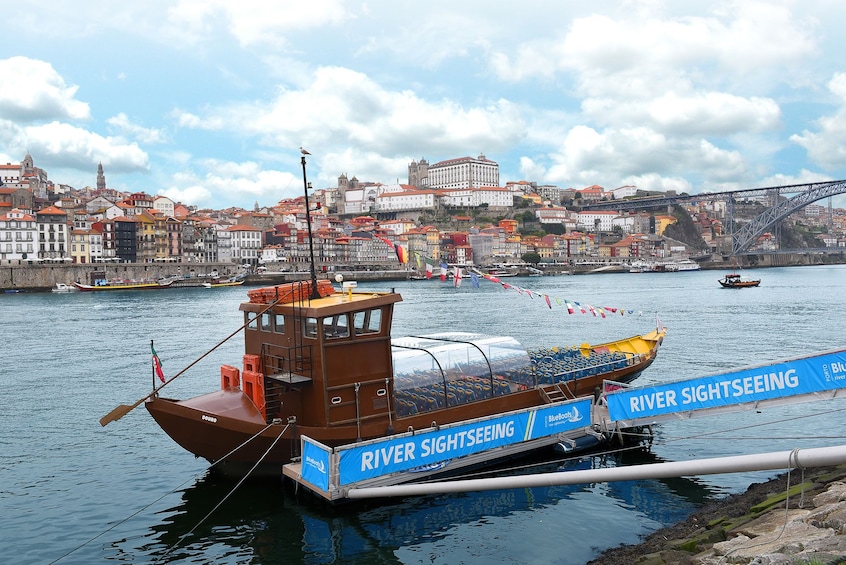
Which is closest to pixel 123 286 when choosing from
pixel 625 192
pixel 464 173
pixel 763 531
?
pixel 763 531

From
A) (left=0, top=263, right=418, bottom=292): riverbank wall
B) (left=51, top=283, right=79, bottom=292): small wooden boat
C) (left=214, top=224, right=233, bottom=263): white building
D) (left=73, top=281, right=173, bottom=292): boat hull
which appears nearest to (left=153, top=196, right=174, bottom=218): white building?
(left=214, top=224, right=233, bottom=263): white building

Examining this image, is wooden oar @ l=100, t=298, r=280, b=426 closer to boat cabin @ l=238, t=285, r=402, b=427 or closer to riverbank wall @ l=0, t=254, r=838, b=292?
boat cabin @ l=238, t=285, r=402, b=427

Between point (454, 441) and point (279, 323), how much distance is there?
309cm

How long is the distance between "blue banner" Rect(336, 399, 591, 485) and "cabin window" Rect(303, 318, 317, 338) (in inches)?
75.3

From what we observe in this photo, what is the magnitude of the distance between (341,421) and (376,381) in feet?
2.49

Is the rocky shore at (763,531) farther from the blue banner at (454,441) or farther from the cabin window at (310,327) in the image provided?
the cabin window at (310,327)

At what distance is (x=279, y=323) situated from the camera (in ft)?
36.4

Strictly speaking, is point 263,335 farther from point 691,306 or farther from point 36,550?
point 691,306

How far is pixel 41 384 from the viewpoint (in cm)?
2175

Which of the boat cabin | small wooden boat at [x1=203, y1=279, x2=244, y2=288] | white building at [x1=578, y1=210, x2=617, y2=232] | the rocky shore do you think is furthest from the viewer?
white building at [x1=578, y1=210, x2=617, y2=232]

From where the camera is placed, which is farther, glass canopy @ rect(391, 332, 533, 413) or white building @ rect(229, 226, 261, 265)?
white building @ rect(229, 226, 261, 265)

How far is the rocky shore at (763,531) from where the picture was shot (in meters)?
6.09

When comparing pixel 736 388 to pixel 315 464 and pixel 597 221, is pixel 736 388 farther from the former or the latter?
pixel 597 221

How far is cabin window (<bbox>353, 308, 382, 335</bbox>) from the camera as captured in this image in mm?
10758
